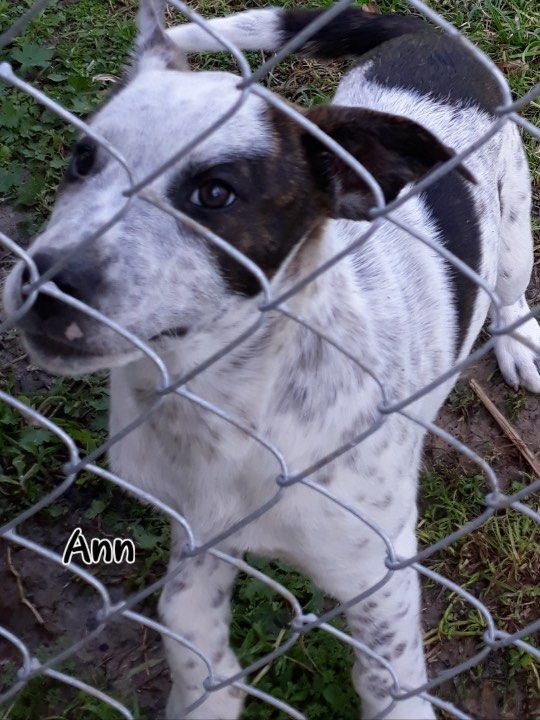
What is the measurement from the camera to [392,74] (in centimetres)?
337

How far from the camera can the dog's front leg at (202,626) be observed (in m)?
2.83

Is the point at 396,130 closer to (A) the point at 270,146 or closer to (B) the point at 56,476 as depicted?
(A) the point at 270,146

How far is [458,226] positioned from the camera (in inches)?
124

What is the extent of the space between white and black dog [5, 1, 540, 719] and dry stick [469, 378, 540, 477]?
619 millimetres

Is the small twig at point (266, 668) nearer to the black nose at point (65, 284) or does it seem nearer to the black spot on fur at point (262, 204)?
the black spot on fur at point (262, 204)

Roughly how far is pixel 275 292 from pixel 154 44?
940mm

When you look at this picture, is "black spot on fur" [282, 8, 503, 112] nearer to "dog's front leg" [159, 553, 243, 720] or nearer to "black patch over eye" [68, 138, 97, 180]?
"black patch over eye" [68, 138, 97, 180]

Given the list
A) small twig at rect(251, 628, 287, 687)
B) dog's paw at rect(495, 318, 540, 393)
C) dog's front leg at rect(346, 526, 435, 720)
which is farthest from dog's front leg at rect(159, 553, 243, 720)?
dog's paw at rect(495, 318, 540, 393)

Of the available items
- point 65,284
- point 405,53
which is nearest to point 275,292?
point 65,284

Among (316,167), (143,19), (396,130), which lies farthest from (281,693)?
(143,19)

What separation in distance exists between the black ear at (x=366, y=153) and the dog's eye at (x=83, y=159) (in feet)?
1.64

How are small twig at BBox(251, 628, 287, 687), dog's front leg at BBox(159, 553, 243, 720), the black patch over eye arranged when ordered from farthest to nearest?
small twig at BBox(251, 628, 287, 687)
dog's front leg at BBox(159, 553, 243, 720)
the black patch over eye

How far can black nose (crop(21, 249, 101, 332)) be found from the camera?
177 cm

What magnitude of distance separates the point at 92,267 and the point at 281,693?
5.89 feet
